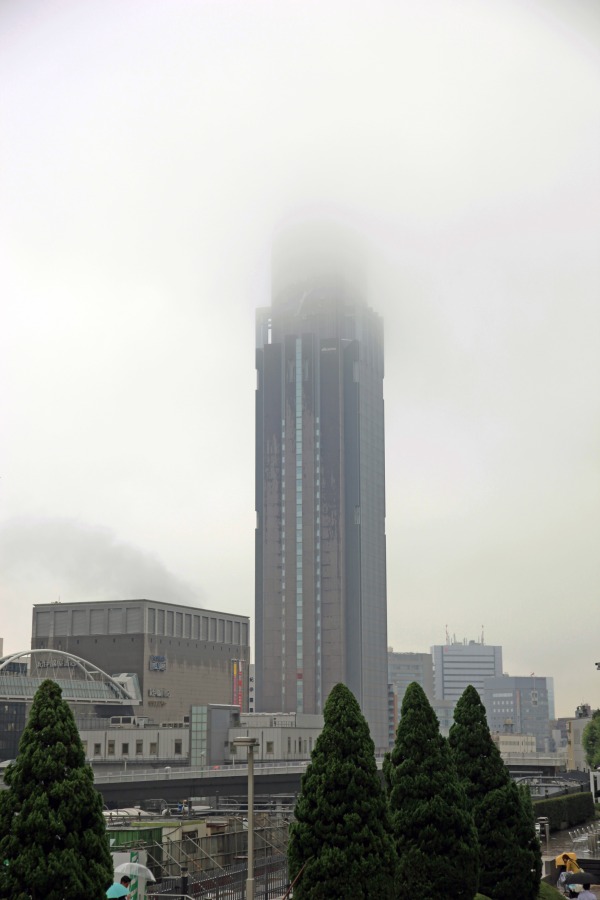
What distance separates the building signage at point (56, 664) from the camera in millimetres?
175125

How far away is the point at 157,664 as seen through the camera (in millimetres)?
190000

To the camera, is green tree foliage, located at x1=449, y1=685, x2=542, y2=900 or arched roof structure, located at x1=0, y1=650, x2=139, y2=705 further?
arched roof structure, located at x1=0, y1=650, x2=139, y2=705

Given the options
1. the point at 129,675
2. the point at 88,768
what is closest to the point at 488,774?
the point at 88,768

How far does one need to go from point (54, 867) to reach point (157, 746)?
12839 centimetres

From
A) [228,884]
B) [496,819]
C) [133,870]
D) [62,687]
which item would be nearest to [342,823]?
[133,870]

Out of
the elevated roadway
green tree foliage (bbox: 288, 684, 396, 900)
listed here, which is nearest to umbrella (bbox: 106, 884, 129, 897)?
green tree foliage (bbox: 288, 684, 396, 900)

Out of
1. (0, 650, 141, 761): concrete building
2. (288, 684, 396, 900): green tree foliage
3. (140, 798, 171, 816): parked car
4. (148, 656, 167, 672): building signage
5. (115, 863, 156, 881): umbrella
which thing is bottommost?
(140, 798, 171, 816): parked car

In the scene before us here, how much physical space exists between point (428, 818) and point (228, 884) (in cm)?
1814

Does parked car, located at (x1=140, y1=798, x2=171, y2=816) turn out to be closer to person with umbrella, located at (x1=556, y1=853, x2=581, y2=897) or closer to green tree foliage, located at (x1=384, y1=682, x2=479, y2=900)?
person with umbrella, located at (x1=556, y1=853, x2=581, y2=897)

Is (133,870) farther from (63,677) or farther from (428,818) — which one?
A: (63,677)

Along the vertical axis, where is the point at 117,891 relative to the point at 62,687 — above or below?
below

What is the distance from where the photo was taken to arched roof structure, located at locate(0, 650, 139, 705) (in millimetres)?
157875

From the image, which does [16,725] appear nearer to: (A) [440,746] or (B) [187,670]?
(B) [187,670]

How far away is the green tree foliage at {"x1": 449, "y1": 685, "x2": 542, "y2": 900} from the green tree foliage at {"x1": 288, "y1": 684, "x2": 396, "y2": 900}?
10.3 metres
